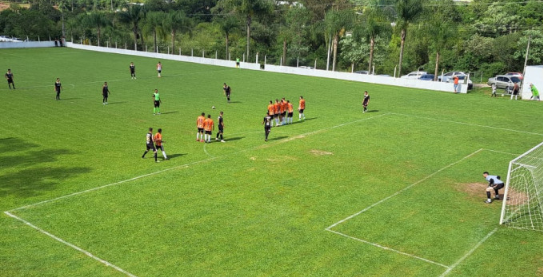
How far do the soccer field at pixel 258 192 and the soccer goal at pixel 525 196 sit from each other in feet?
2.63

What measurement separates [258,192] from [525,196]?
1077 centimetres

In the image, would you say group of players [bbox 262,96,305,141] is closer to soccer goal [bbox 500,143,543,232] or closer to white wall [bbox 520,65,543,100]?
soccer goal [bbox 500,143,543,232]

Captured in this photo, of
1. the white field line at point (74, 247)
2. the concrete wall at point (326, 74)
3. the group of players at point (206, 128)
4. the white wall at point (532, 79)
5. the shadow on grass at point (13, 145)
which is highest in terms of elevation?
the white wall at point (532, 79)

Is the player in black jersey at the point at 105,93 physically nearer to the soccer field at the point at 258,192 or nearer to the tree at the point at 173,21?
the soccer field at the point at 258,192

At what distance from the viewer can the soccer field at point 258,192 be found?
1409cm

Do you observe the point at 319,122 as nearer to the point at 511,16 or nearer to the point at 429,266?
the point at 429,266

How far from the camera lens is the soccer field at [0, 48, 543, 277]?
14086 millimetres

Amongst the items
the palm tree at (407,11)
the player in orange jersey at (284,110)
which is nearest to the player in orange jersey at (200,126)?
the player in orange jersey at (284,110)

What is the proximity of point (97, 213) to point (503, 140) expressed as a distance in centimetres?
2299

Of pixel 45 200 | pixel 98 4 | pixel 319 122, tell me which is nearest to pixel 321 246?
pixel 45 200

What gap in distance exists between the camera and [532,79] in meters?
42.9

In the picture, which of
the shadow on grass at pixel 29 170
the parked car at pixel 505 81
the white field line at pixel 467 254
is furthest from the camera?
the parked car at pixel 505 81

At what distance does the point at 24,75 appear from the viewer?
5250 cm

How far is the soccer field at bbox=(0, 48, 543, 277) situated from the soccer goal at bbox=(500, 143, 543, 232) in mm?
800
